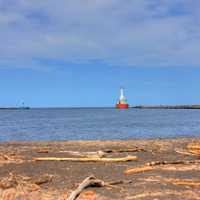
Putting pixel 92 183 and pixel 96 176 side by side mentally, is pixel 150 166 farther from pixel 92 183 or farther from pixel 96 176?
pixel 92 183

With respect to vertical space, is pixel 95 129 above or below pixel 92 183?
below

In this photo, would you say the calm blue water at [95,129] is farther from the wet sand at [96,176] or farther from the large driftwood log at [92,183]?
the large driftwood log at [92,183]

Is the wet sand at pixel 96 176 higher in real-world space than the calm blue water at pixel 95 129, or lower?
higher

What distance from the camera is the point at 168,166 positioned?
48.1ft

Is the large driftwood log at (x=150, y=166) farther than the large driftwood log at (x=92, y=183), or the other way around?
the large driftwood log at (x=150, y=166)

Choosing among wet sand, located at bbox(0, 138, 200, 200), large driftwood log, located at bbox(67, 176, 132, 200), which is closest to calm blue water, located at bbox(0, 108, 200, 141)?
wet sand, located at bbox(0, 138, 200, 200)

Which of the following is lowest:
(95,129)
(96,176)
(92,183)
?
(95,129)

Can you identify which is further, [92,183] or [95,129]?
[95,129]

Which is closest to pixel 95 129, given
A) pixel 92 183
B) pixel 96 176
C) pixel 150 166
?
pixel 150 166

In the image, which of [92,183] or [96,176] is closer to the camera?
[92,183]

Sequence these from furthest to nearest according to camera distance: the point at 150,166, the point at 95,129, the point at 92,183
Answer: the point at 95,129 < the point at 150,166 < the point at 92,183

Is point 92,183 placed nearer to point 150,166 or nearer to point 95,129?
point 150,166

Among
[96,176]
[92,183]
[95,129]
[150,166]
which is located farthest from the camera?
[95,129]

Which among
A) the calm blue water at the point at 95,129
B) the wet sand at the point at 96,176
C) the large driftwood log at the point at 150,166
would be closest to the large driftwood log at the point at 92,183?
the wet sand at the point at 96,176
